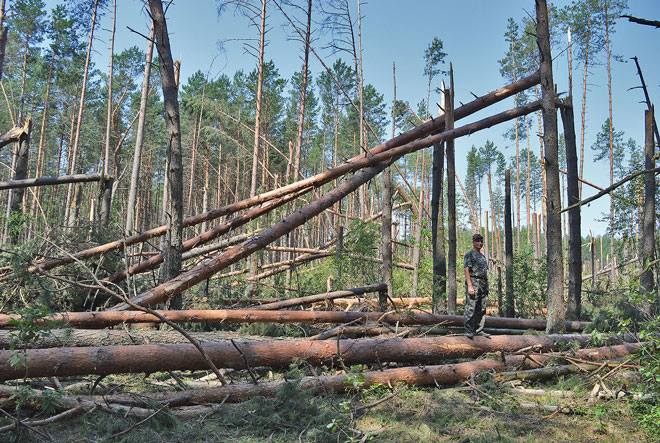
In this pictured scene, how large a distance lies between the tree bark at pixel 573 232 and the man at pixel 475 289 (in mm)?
3518

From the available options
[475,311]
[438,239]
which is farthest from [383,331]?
[438,239]

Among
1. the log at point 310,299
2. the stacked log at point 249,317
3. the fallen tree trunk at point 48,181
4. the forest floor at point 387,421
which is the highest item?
the fallen tree trunk at point 48,181

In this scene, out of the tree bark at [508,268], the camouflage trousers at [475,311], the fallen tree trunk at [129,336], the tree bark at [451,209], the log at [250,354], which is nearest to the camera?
the log at [250,354]

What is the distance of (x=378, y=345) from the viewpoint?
602cm

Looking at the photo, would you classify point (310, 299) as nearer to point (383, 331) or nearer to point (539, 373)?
point (383, 331)

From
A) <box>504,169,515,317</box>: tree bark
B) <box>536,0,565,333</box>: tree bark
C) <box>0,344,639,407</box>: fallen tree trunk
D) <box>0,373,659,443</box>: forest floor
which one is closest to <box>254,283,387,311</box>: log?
<box>0,344,639,407</box>: fallen tree trunk

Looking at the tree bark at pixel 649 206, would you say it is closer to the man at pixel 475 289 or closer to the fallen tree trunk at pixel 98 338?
the man at pixel 475 289

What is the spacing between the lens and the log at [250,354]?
14.8 feet

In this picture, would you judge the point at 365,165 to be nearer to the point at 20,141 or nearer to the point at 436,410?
the point at 436,410

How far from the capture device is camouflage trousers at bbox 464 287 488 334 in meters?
7.28

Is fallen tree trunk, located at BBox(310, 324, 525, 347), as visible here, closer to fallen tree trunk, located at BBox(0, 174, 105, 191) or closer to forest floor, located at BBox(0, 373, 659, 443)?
forest floor, located at BBox(0, 373, 659, 443)

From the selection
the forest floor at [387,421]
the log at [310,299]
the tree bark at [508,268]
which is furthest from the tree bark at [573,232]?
the forest floor at [387,421]

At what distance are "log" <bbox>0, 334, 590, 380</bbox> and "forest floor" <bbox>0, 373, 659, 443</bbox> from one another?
1.83 feet

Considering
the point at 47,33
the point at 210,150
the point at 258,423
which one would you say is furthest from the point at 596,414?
the point at 210,150
